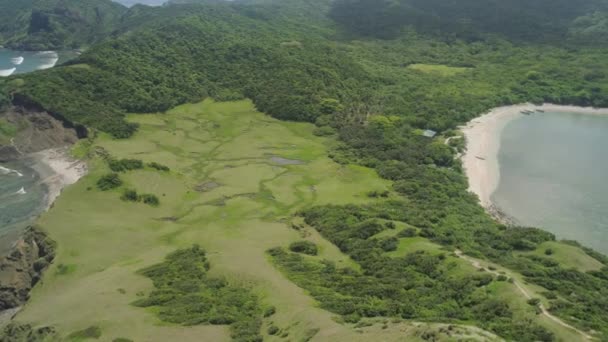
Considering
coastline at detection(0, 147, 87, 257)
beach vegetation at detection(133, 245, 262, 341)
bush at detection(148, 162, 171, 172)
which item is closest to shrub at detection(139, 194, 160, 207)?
bush at detection(148, 162, 171, 172)

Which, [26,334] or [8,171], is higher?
[26,334]

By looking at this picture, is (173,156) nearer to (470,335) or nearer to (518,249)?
(518,249)

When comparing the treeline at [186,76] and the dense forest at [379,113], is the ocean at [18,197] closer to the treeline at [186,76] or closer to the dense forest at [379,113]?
the dense forest at [379,113]

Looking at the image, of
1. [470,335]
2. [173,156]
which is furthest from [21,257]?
[470,335]

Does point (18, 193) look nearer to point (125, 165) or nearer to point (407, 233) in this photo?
point (125, 165)

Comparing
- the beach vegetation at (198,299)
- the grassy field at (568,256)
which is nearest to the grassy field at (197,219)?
the beach vegetation at (198,299)

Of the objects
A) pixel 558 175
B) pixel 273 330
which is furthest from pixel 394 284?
pixel 558 175
